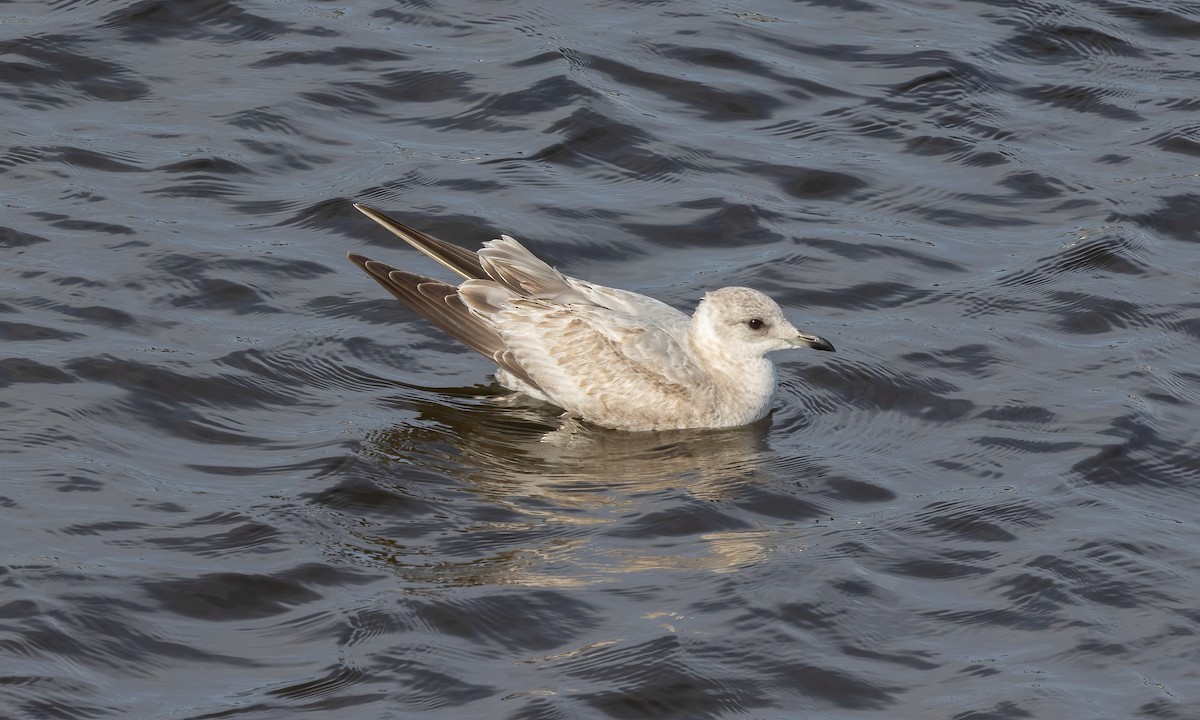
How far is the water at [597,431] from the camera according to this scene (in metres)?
7.38

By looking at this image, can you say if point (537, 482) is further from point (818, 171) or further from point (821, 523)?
point (818, 171)

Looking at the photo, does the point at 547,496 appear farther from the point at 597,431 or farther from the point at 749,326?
the point at 749,326

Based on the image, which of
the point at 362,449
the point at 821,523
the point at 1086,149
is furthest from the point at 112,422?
the point at 1086,149

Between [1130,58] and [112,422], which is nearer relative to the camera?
[112,422]

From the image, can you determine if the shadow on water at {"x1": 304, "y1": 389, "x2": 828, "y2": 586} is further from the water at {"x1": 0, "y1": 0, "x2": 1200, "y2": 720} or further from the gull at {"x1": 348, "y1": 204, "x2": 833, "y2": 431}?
the gull at {"x1": 348, "y1": 204, "x2": 833, "y2": 431}

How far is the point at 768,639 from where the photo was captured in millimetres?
7559

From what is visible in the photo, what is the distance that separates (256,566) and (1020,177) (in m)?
7.00

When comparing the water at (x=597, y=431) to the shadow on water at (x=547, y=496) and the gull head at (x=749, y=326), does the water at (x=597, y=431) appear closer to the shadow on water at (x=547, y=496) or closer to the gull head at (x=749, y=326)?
the shadow on water at (x=547, y=496)

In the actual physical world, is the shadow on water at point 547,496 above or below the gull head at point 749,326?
below

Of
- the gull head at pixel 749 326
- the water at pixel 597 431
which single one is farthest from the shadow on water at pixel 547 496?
the gull head at pixel 749 326

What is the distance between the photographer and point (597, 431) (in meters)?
9.91

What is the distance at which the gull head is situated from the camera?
32.4 feet

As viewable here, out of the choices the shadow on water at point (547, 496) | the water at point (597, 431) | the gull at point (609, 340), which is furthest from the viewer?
the gull at point (609, 340)

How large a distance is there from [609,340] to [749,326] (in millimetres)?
819
